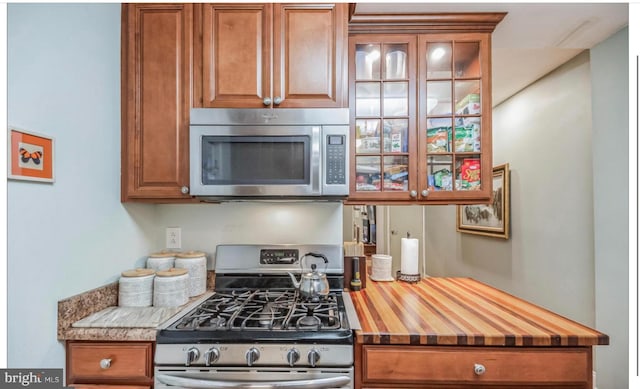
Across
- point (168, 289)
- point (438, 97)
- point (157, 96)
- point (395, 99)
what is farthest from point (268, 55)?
point (168, 289)

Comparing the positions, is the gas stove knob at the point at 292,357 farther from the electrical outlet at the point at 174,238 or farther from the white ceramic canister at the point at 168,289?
the electrical outlet at the point at 174,238

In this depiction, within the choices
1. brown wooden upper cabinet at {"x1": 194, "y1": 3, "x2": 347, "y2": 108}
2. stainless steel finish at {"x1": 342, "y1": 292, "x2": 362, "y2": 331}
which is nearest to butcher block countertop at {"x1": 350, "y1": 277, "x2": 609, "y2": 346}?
stainless steel finish at {"x1": 342, "y1": 292, "x2": 362, "y2": 331}

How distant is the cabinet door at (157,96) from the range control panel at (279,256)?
1.99 ft

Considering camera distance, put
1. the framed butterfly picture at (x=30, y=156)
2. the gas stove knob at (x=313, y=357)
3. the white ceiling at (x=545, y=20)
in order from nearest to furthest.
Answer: the framed butterfly picture at (x=30, y=156), the gas stove knob at (x=313, y=357), the white ceiling at (x=545, y=20)

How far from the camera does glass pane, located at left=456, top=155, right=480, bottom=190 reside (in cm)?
144

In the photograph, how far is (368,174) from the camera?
1479 mm

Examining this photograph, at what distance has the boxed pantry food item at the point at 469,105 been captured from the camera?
4.72 ft

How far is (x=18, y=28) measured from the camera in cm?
96

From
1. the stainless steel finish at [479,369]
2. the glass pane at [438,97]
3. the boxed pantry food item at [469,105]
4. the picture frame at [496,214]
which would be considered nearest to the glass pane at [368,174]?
Result: the glass pane at [438,97]

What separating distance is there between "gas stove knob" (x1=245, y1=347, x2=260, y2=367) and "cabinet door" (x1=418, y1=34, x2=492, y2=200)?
108cm

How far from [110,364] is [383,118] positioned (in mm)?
1658

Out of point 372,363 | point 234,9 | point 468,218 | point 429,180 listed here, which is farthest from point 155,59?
point 468,218

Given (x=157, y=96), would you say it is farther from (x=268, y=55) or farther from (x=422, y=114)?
(x=422, y=114)

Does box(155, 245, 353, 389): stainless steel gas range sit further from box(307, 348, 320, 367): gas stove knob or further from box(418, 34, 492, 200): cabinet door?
box(418, 34, 492, 200): cabinet door
